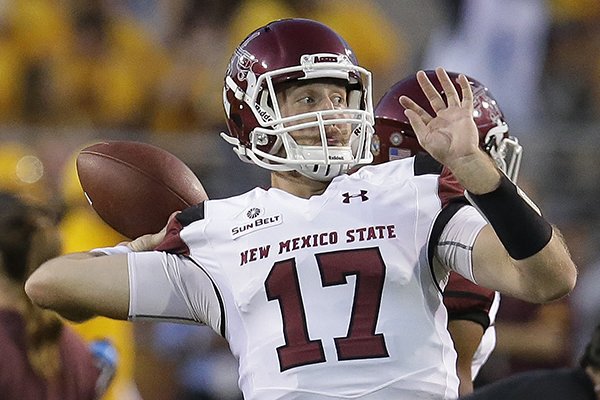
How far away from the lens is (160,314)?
2.77m

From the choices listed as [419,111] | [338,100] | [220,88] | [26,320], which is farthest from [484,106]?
[220,88]

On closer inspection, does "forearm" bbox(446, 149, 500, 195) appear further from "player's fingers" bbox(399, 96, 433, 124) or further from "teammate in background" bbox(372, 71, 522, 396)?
"teammate in background" bbox(372, 71, 522, 396)

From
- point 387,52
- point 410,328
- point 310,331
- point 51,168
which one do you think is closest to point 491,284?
point 410,328

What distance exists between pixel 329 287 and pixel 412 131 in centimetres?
85

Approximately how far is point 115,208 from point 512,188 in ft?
3.38

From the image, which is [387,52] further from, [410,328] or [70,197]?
A: [410,328]

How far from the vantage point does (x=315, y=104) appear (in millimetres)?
2820

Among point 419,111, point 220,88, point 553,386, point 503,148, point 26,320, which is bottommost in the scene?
point 26,320

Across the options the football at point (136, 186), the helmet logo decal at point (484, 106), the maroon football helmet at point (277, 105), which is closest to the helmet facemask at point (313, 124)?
the maroon football helmet at point (277, 105)

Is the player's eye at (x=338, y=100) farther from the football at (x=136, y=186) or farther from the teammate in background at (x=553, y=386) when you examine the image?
the teammate in background at (x=553, y=386)

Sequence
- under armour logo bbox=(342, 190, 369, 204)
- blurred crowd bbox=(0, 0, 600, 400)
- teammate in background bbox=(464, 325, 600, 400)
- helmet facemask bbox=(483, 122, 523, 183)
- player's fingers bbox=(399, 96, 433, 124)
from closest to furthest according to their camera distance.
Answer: teammate in background bbox=(464, 325, 600, 400), player's fingers bbox=(399, 96, 433, 124), under armour logo bbox=(342, 190, 369, 204), helmet facemask bbox=(483, 122, 523, 183), blurred crowd bbox=(0, 0, 600, 400)

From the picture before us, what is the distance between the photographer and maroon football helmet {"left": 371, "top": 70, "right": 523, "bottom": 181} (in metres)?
3.33

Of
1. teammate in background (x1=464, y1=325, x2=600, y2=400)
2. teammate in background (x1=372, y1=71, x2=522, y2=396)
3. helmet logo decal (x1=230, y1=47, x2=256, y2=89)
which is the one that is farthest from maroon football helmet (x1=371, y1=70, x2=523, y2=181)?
teammate in background (x1=464, y1=325, x2=600, y2=400)

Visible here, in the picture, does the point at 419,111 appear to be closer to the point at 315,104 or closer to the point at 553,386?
the point at 315,104
